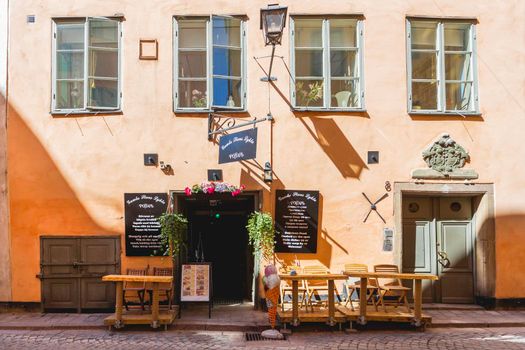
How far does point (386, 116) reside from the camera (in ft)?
35.6

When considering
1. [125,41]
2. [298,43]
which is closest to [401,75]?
[298,43]

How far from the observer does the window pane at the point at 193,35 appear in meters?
10.9

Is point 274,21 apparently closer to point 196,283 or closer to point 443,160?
point 443,160

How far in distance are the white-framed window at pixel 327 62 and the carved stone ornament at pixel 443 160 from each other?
1545 millimetres

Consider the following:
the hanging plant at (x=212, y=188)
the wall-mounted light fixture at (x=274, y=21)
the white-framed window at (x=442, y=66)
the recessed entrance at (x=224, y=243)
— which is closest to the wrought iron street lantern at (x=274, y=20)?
the wall-mounted light fixture at (x=274, y=21)

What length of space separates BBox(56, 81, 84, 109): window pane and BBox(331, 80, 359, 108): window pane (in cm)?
472

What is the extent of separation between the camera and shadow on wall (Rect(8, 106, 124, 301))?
1062 cm

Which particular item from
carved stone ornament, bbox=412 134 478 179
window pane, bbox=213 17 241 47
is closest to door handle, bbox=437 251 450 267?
carved stone ornament, bbox=412 134 478 179

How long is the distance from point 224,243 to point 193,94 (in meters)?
3.15

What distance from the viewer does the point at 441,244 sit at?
11.2 m

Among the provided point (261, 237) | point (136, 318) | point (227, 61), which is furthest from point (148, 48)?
point (136, 318)

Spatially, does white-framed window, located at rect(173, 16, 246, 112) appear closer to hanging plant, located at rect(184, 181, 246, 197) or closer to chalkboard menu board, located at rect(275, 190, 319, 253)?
hanging plant, located at rect(184, 181, 246, 197)

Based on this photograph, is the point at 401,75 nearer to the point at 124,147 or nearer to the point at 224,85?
the point at 224,85

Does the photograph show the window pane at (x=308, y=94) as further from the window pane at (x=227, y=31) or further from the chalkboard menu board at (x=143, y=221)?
the chalkboard menu board at (x=143, y=221)
